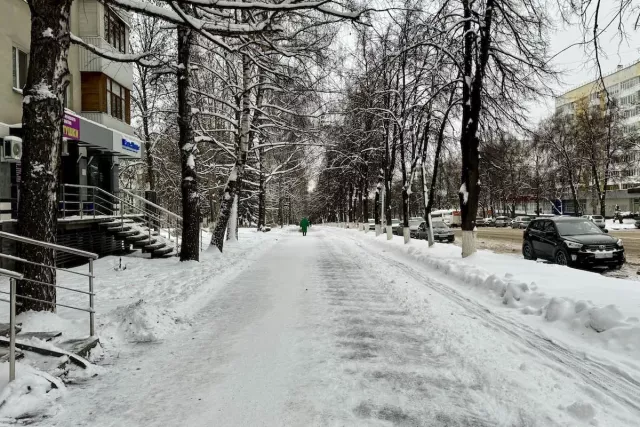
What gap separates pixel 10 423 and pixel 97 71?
1668 centimetres

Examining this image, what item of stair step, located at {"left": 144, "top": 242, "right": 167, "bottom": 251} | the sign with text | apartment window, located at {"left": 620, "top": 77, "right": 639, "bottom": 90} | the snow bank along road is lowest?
the snow bank along road

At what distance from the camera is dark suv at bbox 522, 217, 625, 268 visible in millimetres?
12289

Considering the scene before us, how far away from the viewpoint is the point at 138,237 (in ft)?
49.0

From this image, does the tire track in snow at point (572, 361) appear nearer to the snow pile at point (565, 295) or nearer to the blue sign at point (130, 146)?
the snow pile at point (565, 295)

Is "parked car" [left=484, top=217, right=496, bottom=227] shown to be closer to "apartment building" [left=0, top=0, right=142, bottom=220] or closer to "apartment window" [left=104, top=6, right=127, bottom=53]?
"apartment building" [left=0, top=0, right=142, bottom=220]

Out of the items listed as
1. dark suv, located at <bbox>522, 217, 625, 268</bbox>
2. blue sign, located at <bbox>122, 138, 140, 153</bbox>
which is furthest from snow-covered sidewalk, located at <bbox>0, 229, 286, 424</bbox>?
dark suv, located at <bbox>522, 217, 625, 268</bbox>

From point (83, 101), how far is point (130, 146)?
102 inches

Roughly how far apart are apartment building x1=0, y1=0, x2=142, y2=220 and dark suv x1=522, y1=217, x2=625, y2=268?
14.6 metres

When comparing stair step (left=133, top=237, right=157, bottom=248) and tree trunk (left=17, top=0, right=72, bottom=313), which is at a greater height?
tree trunk (left=17, top=0, right=72, bottom=313)

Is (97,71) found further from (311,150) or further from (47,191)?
(47,191)

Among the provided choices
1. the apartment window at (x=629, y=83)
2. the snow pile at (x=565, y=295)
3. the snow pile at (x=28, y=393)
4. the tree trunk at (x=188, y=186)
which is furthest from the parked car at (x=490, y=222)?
the snow pile at (x=28, y=393)

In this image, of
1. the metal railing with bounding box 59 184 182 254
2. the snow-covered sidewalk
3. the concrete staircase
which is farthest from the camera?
the concrete staircase

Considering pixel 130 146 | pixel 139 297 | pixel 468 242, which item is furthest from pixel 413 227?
pixel 139 297

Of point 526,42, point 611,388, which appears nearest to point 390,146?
point 526,42
